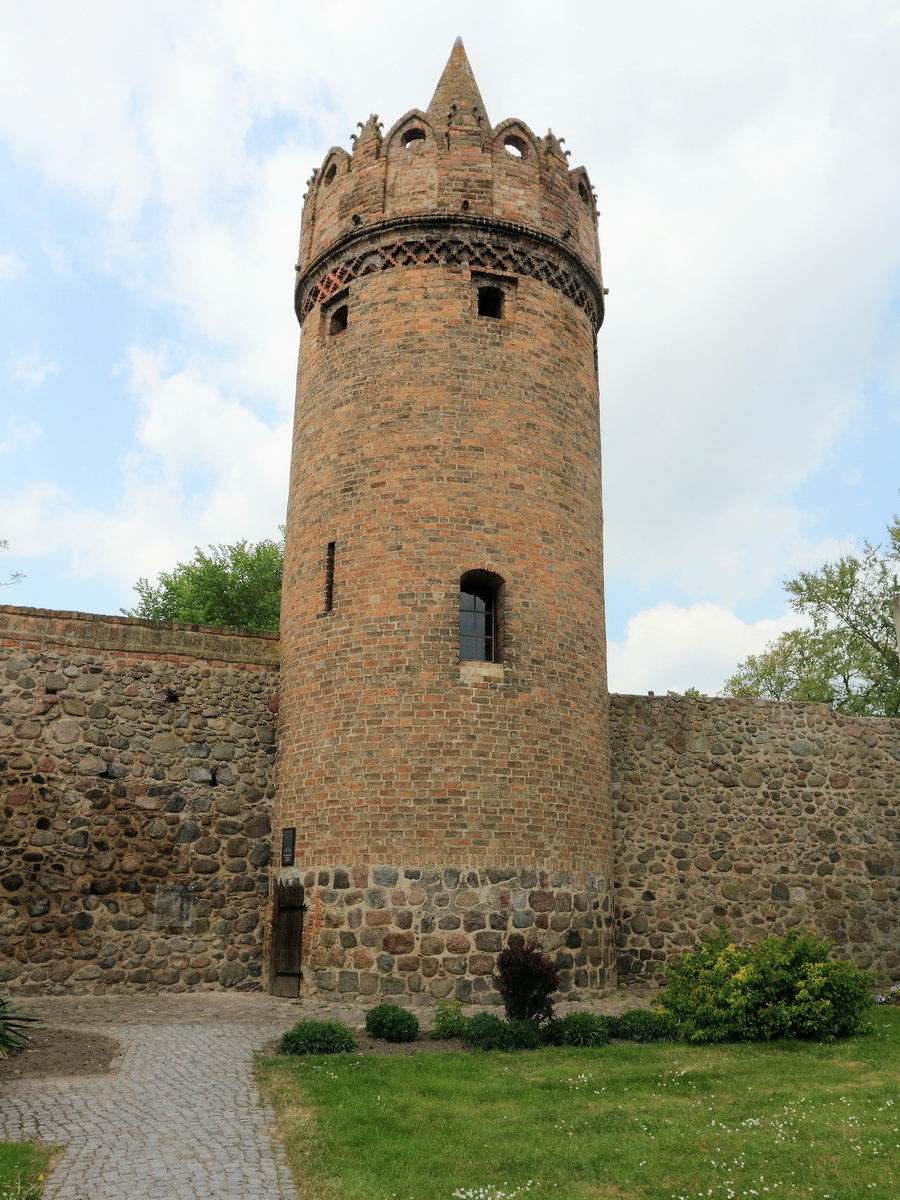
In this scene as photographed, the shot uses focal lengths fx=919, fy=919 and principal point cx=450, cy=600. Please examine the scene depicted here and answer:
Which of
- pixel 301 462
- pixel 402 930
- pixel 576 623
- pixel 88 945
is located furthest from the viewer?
pixel 301 462

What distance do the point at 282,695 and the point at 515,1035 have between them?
643 cm

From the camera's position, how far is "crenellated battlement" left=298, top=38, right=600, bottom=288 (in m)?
14.2

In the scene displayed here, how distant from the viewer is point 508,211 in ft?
46.8

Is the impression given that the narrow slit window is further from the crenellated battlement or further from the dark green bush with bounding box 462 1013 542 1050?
the dark green bush with bounding box 462 1013 542 1050

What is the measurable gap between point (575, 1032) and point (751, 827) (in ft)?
23.2

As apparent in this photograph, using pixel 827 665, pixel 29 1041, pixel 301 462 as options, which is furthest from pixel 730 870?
pixel 827 665

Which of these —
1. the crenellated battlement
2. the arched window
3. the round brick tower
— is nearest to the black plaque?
the round brick tower

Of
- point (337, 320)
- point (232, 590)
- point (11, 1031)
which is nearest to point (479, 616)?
point (337, 320)

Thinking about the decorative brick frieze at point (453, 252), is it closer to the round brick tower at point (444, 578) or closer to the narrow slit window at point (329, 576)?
the round brick tower at point (444, 578)

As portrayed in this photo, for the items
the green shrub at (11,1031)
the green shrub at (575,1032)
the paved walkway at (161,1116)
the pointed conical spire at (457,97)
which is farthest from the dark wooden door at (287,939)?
the pointed conical spire at (457,97)

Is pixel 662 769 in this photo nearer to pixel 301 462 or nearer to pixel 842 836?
pixel 842 836

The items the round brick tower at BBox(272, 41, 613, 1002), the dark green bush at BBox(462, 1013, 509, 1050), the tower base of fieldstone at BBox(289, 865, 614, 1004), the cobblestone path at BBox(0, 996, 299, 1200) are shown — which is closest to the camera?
the cobblestone path at BBox(0, 996, 299, 1200)

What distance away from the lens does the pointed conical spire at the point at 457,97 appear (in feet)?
48.2

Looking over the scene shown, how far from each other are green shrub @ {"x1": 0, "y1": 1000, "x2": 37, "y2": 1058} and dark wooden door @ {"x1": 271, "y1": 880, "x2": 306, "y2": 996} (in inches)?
129
